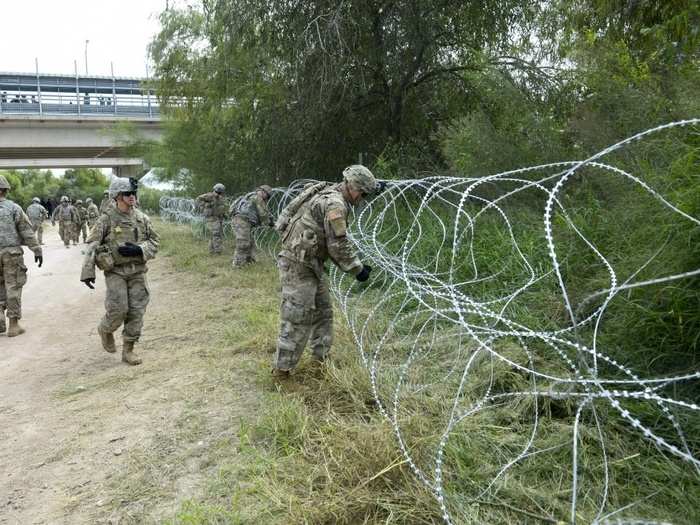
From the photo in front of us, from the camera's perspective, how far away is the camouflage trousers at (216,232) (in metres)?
11.1

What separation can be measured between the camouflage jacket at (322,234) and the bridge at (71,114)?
2084cm

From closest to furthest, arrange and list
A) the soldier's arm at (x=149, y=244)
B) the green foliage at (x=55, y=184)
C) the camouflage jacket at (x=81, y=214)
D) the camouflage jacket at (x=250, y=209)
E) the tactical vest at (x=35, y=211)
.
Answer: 1. the soldier's arm at (x=149, y=244)
2. the camouflage jacket at (x=250, y=209)
3. the tactical vest at (x=35, y=211)
4. the camouflage jacket at (x=81, y=214)
5. the green foliage at (x=55, y=184)

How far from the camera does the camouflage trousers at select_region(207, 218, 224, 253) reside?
36.3ft

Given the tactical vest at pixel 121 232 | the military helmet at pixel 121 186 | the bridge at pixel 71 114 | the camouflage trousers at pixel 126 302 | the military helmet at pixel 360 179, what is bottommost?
the camouflage trousers at pixel 126 302

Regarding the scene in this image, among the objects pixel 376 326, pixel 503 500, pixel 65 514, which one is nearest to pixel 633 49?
pixel 376 326

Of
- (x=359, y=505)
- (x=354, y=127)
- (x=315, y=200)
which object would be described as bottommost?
(x=359, y=505)

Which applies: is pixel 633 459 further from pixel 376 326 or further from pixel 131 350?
pixel 131 350

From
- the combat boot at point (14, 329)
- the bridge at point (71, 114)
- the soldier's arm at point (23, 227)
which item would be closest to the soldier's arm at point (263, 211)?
the soldier's arm at point (23, 227)

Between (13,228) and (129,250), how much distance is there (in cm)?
222

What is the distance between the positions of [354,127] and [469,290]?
5.92 metres

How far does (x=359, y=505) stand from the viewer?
89.7 inches

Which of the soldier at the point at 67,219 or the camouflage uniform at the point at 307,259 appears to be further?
the soldier at the point at 67,219

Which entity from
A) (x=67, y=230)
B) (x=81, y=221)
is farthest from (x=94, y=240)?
(x=81, y=221)

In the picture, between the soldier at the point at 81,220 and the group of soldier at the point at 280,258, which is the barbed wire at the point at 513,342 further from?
the soldier at the point at 81,220
